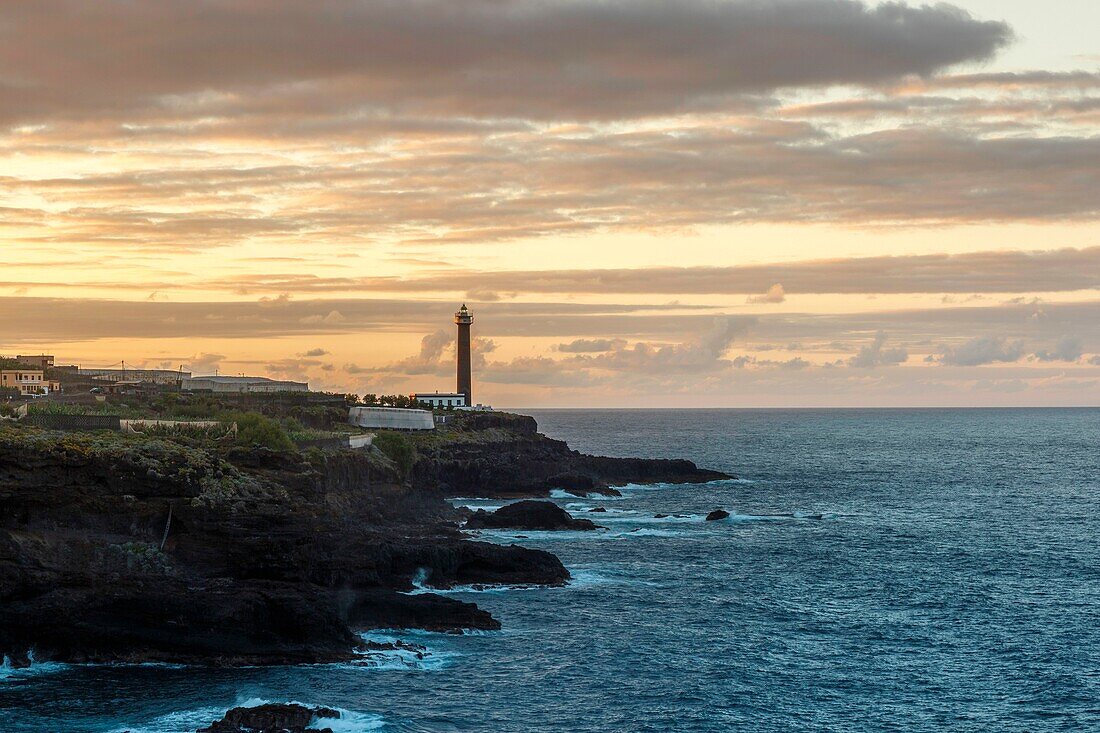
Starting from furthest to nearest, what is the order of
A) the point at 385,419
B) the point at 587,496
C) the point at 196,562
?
the point at 385,419
the point at 587,496
the point at 196,562

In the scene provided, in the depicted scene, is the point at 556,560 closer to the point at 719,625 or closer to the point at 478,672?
the point at 719,625

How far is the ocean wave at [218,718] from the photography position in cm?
4656

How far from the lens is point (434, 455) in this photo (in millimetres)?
140375

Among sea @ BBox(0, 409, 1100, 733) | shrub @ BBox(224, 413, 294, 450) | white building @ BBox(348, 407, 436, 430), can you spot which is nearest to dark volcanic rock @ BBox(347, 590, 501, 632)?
sea @ BBox(0, 409, 1100, 733)

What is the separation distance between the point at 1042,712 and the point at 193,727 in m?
35.8

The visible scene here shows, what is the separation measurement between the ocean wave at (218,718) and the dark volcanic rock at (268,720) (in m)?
0.76

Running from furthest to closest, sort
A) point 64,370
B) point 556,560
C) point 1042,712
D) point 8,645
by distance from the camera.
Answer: point 64,370, point 556,560, point 8,645, point 1042,712

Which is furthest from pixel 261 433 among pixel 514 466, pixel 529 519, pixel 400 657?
pixel 514 466

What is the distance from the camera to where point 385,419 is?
154 m

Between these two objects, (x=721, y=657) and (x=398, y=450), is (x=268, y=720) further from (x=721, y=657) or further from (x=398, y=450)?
(x=398, y=450)

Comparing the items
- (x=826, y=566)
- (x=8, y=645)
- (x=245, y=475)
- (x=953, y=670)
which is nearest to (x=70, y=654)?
(x=8, y=645)

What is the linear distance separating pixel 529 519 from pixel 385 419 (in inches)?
1962

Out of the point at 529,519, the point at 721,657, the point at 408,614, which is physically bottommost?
the point at 721,657

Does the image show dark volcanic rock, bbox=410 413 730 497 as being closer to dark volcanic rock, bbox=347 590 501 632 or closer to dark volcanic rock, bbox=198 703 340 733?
dark volcanic rock, bbox=347 590 501 632
